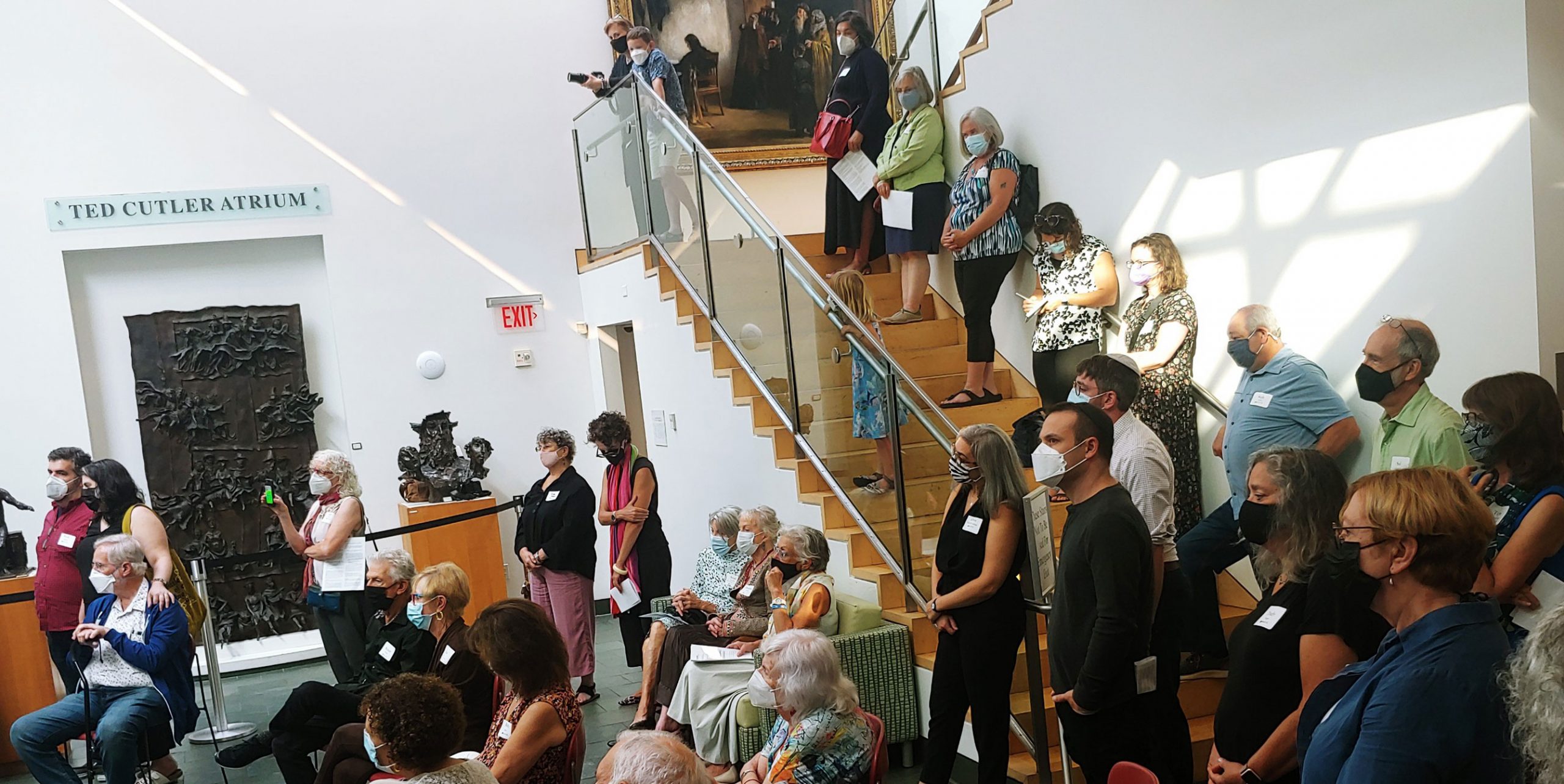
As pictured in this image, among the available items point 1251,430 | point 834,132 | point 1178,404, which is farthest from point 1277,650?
point 834,132

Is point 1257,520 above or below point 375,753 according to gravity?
above

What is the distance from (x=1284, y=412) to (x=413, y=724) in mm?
3378

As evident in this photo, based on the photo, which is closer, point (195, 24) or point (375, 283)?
point (195, 24)

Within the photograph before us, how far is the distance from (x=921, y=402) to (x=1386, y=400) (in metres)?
1.74

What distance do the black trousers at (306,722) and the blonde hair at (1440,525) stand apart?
3.88 m

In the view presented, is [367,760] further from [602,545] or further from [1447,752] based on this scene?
[602,545]

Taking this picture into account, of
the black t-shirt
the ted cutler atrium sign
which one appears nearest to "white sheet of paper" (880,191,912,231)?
the black t-shirt

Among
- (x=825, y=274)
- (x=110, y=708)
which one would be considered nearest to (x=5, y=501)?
(x=110, y=708)

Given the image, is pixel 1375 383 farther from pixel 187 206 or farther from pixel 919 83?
pixel 187 206

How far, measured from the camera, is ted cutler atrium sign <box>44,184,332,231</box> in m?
7.60

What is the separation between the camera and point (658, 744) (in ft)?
8.94

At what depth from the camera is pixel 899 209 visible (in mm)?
6543

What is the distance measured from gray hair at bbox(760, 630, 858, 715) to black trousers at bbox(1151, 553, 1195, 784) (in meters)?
0.88

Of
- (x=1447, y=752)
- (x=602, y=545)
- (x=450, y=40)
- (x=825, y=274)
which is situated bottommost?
(x=602, y=545)
